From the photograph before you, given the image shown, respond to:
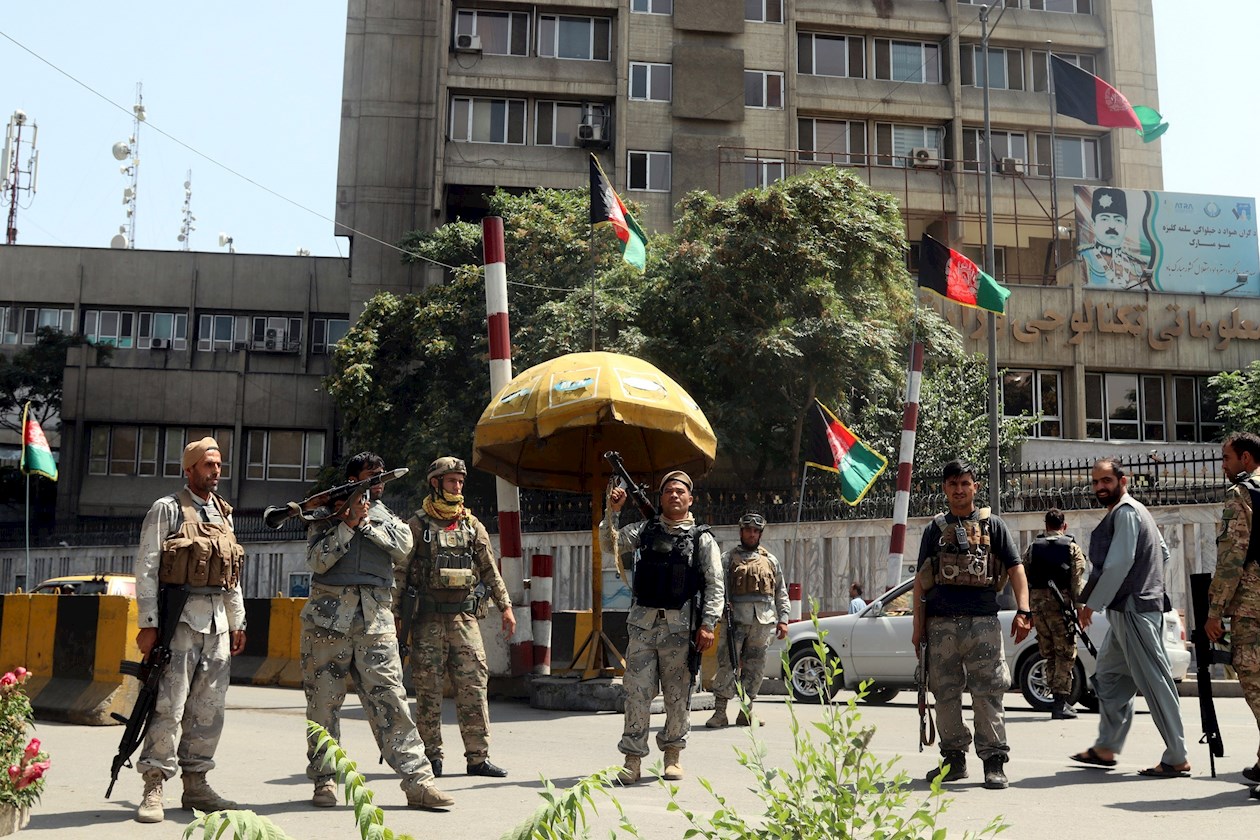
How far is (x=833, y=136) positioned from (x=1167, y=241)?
1107 cm

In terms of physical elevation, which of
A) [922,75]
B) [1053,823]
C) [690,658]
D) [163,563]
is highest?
[922,75]

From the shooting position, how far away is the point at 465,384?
3341 cm

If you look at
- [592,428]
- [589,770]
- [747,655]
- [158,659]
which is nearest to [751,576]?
[747,655]

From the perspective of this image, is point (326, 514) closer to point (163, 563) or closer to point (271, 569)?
point (163, 563)

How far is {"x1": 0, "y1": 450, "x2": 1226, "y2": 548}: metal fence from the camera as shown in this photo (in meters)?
20.8

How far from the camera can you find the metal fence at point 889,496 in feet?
68.3

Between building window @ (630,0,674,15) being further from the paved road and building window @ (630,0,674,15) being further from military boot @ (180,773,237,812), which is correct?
military boot @ (180,773,237,812)

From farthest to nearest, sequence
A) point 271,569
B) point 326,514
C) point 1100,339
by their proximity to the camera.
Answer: point 1100,339 → point 271,569 → point 326,514

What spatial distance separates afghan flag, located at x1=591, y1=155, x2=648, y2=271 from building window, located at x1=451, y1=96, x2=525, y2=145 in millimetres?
25379

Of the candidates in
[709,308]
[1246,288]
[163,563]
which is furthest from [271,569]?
[1246,288]

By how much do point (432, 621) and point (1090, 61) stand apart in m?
42.4

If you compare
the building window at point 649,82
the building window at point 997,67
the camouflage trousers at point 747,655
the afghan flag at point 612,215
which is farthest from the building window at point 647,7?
the camouflage trousers at point 747,655

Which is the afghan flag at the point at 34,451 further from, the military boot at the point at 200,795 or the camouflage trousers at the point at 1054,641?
the military boot at the point at 200,795

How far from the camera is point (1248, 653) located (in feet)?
23.6
